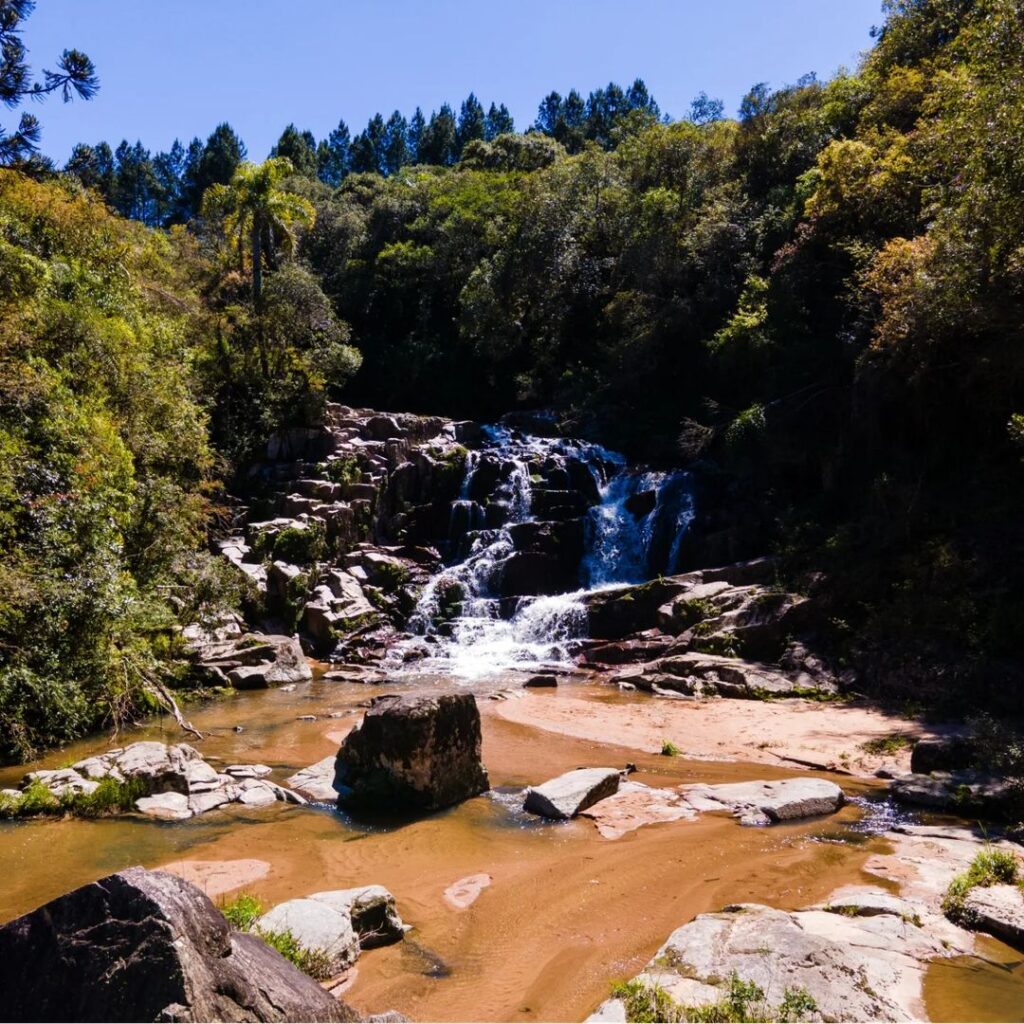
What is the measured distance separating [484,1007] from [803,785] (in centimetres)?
549

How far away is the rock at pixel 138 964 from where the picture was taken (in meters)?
3.08

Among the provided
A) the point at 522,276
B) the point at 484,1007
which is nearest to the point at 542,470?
the point at 522,276

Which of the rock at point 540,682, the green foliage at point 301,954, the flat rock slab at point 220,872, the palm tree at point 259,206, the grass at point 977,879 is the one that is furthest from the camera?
the palm tree at point 259,206

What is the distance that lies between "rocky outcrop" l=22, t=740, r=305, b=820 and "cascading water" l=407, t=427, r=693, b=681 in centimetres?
862

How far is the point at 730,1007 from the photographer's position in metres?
4.23

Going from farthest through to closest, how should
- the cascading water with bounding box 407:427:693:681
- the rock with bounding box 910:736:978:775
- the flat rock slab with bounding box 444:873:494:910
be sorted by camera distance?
1. the cascading water with bounding box 407:427:693:681
2. the rock with bounding box 910:736:978:775
3. the flat rock slab with bounding box 444:873:494:910

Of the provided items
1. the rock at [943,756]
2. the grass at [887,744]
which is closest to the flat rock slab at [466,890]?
the rock at [943,756]

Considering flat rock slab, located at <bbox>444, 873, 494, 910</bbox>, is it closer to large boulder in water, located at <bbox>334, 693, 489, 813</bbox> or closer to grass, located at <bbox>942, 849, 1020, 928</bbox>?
large boulder in water, located at <bbox>334, 693, 489, 813</bbox>

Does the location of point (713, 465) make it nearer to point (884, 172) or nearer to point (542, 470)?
point (542, 470)

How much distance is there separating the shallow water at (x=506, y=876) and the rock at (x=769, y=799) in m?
0.25

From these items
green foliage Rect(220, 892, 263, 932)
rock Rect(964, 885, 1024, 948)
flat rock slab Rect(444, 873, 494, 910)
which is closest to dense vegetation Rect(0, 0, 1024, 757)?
green foliage Rect(220, 892, 263, 932)

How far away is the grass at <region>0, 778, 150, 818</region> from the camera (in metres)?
8.44

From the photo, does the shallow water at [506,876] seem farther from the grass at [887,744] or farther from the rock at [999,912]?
the grass at [887,744]

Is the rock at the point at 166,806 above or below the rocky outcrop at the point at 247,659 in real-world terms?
below
